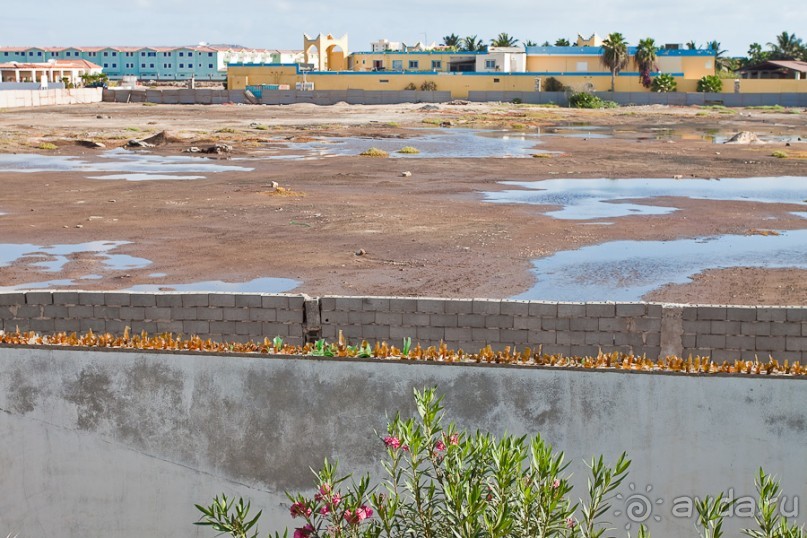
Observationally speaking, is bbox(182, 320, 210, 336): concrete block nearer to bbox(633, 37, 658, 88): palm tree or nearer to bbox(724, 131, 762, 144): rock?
bbox(724, 131, 762, 144): rock

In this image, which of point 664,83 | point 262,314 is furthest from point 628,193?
point 664,83

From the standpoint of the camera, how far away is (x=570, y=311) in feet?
36.1

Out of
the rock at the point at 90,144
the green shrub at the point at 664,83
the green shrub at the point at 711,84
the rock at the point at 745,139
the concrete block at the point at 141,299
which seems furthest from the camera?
the green shrub at the point at 664,83

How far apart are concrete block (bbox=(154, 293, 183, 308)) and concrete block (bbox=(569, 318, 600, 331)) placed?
414 centimetres

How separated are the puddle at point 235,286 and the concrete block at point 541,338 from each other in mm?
7327

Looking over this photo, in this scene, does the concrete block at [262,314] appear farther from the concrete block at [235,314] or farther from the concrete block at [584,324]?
the concrete block at [584,324]

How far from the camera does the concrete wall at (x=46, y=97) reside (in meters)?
77.6

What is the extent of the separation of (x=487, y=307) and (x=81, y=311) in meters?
4.42

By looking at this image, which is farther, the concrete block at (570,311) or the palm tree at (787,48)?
the palm tree at (787,48)

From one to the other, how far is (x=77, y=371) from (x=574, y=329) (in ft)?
16.0

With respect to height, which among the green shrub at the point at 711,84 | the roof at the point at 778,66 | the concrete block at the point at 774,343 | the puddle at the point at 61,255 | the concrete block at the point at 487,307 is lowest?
the puddle at the point at 61,255

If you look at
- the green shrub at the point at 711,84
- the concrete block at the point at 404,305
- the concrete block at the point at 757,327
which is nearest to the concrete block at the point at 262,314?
the concrete block at the point at 404,305

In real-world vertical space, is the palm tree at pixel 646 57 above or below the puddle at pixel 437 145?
above

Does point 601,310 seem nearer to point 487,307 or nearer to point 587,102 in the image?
point 487,307
